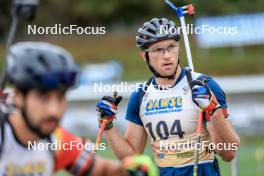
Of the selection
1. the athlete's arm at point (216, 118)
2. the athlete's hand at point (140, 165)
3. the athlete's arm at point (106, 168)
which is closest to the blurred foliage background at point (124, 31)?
the athlete's arm at point (216, 118)

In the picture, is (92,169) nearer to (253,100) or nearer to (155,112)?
(155,112)

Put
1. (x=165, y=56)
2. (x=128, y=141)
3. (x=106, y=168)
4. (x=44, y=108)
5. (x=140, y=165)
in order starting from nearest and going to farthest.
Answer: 1. (x=44, y=108)
2. (x=140, y=165)
3. (x=106, y=168)
4. (x=165, y=56)
5. (x=128, y=141)

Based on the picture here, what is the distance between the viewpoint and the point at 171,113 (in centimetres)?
668

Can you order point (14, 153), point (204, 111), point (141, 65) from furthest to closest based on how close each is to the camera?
point (141, 65)
point (204, 111)
point (14, 153)

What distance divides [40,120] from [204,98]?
2394mm

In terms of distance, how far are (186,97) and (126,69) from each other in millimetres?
25801

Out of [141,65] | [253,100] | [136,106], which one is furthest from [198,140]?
[141,65]

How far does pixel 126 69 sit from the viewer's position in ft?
106

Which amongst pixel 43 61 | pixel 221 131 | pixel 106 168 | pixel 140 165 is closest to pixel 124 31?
pixel 221 131

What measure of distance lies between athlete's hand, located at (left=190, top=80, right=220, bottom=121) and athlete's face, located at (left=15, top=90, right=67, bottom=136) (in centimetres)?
230

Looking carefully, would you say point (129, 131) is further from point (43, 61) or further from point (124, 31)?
point (124, 31)

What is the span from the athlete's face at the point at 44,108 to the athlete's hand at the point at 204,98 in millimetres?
2304

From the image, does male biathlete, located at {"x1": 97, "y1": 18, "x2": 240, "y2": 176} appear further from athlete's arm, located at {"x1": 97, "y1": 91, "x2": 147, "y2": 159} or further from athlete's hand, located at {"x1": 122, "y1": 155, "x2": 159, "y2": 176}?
athlete's hand, located at {"x1": 122, "y1": 155, "x2": 159, "y2": 176}

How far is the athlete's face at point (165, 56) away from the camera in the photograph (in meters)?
6.58
